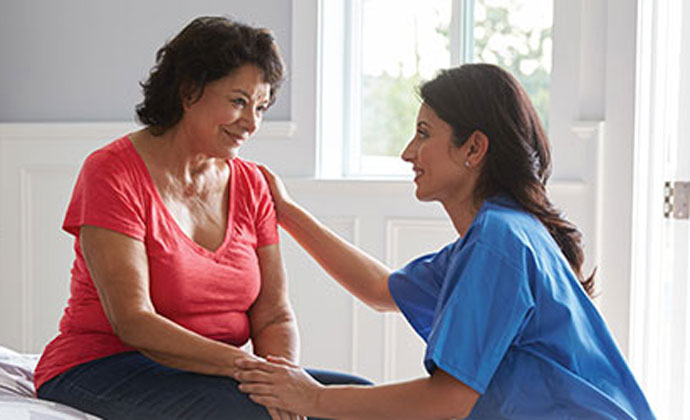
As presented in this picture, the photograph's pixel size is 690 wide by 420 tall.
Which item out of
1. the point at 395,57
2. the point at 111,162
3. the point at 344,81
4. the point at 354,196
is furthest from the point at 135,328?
the point at 395,57

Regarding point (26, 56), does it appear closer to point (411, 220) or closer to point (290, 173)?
point (290, 173)

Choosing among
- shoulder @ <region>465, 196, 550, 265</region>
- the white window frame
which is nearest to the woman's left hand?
shoulder @ <region>465, 196, 550, 265</region>

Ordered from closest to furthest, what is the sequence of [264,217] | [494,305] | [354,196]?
1. [494,305]
2. [264,217]
3. [354,196]

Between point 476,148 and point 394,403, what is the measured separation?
449mm

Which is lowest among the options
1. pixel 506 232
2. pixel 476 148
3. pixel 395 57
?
pixel 506 232

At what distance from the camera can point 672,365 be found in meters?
2.45

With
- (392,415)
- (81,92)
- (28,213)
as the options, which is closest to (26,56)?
(81,92)

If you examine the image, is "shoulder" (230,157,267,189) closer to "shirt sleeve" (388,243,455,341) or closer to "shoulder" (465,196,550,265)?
"shirt sleeve" (388,243,455,341)

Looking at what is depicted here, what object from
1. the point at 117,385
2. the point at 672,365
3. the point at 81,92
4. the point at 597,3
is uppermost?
the point at 597,3

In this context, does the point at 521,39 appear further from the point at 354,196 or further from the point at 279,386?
the point at 279,386

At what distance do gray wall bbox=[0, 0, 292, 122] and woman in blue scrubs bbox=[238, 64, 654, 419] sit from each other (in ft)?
4.42

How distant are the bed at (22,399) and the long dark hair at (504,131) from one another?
80 centimetres

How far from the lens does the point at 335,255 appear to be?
1990 millimetres

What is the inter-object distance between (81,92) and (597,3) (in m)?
1.72
